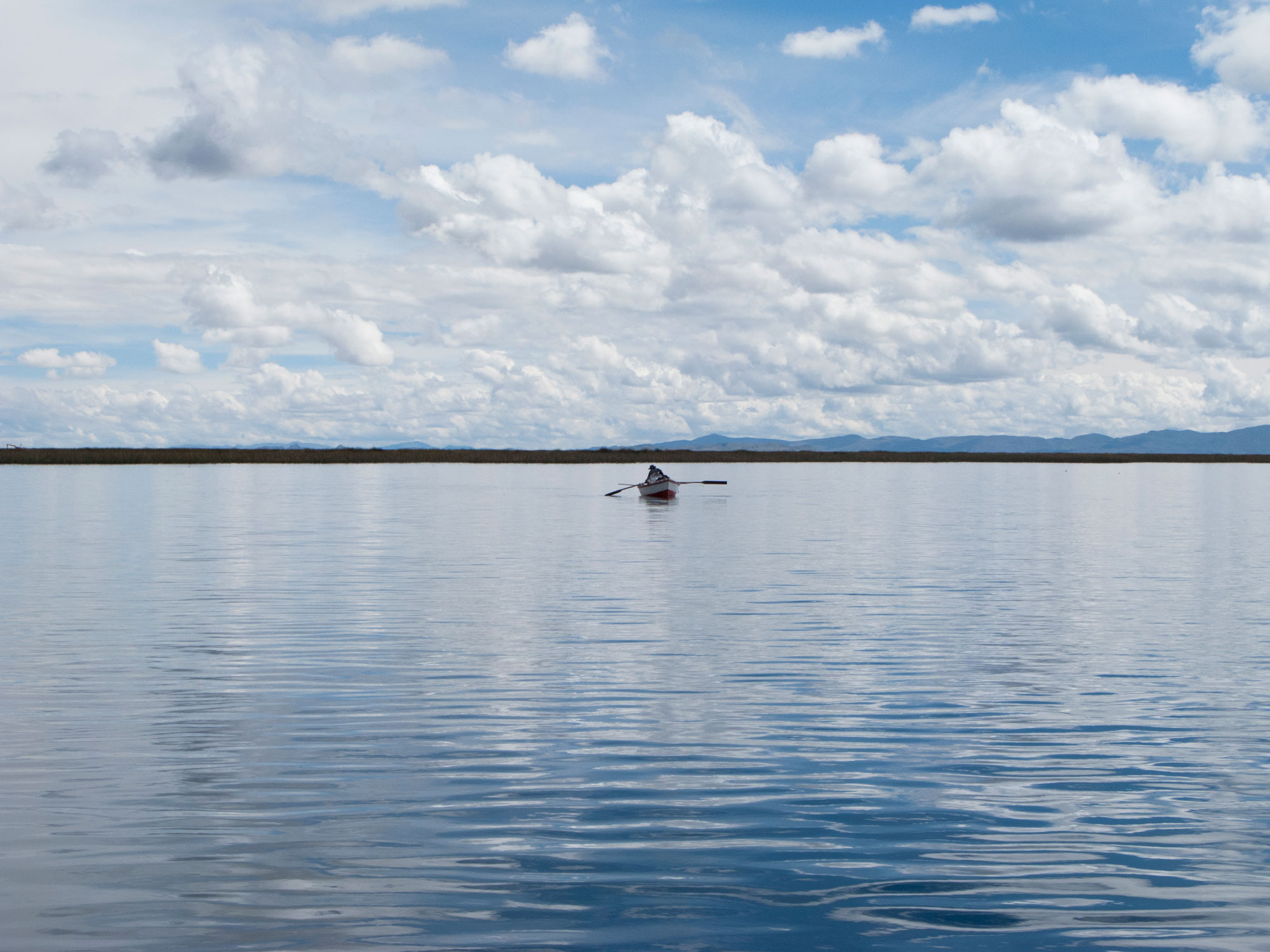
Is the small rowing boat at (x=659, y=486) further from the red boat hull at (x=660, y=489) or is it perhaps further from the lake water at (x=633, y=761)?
the lake water at (x=633, y=761)

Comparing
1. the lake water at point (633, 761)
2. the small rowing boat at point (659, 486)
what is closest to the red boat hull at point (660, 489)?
the small rowing boat at point (659, 486)

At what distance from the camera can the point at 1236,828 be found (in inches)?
501

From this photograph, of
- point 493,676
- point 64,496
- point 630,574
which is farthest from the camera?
point 64,496

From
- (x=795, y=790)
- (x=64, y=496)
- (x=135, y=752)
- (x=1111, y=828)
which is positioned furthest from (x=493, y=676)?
(x=64, y=496)

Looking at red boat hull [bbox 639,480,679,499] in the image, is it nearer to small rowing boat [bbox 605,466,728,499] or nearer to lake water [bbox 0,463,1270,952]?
small rowing boat [bbox 605,466,728,499]

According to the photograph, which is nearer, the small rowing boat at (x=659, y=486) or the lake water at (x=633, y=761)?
the lake water at (x=633, y=761)

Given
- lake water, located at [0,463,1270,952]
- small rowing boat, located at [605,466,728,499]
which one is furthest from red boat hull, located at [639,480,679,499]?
lake water, located at [0,463,1270,952]

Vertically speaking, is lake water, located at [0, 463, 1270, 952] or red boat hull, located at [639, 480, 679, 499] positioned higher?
red boat hull, located at [639, 480, 679, 499]

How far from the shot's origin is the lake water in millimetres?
10336

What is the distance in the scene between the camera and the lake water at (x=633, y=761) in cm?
1034

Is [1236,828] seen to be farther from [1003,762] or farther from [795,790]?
[795,790]

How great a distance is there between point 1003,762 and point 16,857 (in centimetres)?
1212

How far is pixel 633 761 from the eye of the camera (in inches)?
616

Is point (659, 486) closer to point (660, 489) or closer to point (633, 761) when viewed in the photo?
point (660, 489)
